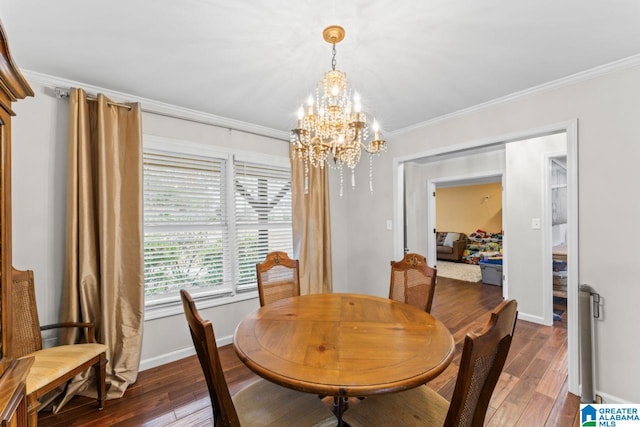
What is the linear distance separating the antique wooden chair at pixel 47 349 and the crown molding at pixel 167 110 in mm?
1383

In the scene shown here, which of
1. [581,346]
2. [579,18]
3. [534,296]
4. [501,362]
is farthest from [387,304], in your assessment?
[534,296]

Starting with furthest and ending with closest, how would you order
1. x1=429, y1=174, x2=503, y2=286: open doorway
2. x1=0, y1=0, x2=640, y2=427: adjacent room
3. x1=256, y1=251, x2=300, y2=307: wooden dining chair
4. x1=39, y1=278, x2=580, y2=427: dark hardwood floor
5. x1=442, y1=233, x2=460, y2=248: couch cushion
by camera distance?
x1=442, y1=233, x2=460, y2=248: couch cushion < x1=429, y1=174, x2=503, y2=286: open doorway < x1=256, y1=251, x2=300, y2=307: wooden dining chair < x1=39, y1=278, x2=580, y2=427: dark hardwood floor < x1=0, y1=0, x2=640, y2=427: adjacent room

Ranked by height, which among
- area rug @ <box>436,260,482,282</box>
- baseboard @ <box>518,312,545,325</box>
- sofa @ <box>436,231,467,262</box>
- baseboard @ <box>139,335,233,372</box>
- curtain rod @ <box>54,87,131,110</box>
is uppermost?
curtain rod @ <box>54,87,131,110</box>

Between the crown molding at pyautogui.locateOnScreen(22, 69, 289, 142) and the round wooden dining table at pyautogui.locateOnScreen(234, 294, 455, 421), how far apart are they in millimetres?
1986

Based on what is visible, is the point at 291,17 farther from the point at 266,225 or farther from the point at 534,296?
the point at 534,296

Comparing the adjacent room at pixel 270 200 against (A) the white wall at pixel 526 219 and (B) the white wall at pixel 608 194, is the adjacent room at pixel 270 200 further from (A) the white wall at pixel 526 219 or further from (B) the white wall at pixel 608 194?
(A) the white wall at pixel 526 219

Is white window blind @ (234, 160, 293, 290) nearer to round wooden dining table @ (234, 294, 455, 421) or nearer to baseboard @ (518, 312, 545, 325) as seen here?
round wooden dining table @ (234, 294, 455, 421)

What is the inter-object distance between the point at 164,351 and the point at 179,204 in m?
1.38

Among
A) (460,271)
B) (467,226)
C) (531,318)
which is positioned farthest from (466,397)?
(467,226)

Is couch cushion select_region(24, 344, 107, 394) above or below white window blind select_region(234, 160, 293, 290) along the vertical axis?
below

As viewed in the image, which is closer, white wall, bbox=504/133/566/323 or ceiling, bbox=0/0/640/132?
ceiling, bbox=0/0/640/132

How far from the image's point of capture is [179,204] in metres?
2.58

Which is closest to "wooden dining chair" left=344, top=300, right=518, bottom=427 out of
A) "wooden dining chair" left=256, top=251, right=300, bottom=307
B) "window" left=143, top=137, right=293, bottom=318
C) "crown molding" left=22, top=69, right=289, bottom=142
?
"wooden dining chair" left=256, top=251, right=300, bottom=307

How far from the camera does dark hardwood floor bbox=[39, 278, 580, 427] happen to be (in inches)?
69.8
